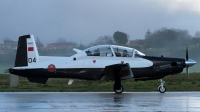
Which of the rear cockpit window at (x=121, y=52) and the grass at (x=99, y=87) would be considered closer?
the rear cockpit window at (x=121, y=52)

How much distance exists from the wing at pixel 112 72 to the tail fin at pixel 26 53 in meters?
2.94

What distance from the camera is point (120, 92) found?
678 inches

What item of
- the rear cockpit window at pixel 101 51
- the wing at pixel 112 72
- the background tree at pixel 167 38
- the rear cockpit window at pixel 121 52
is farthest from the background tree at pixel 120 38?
the wing at pixel 112 72

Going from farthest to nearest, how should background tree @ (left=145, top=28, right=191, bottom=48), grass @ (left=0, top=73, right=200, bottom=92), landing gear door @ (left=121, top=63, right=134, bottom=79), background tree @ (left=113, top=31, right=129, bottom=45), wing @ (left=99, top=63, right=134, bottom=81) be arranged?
background tree @ (left=145, top=28, right=191, bottom=48) < background tree @ (left=113, top=31, right=129, bottom=45) < grass @ (left=0, top=73, right=200, bottom=92) < landing gear door @ (left=121, top=63, right=134, bottom=79) < wing @ (left=99, top=63, right=134, bottom=81)

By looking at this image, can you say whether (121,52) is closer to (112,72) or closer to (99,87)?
(112,72)

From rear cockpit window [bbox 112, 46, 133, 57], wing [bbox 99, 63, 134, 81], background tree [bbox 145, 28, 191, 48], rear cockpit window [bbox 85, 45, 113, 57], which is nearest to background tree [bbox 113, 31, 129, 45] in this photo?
background tree [bbox 145, 28, 191, 48]

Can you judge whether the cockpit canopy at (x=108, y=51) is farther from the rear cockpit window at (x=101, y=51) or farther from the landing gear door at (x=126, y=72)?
the landing gear door at (x=126, y=72)

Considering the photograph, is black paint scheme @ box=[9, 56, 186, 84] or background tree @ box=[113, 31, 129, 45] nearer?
black paint scheme @ box=[9, 56, 186, 84]

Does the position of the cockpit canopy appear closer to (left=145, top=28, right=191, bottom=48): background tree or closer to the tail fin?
the tail fin

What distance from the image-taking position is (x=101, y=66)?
17312 millimetres

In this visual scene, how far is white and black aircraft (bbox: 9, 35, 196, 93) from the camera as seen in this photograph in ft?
56.7

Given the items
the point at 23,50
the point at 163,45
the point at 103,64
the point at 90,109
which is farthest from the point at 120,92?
the point at 163,45

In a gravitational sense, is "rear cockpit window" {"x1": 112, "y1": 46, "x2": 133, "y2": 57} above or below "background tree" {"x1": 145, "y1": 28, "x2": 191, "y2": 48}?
below

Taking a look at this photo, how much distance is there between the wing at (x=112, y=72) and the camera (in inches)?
652
